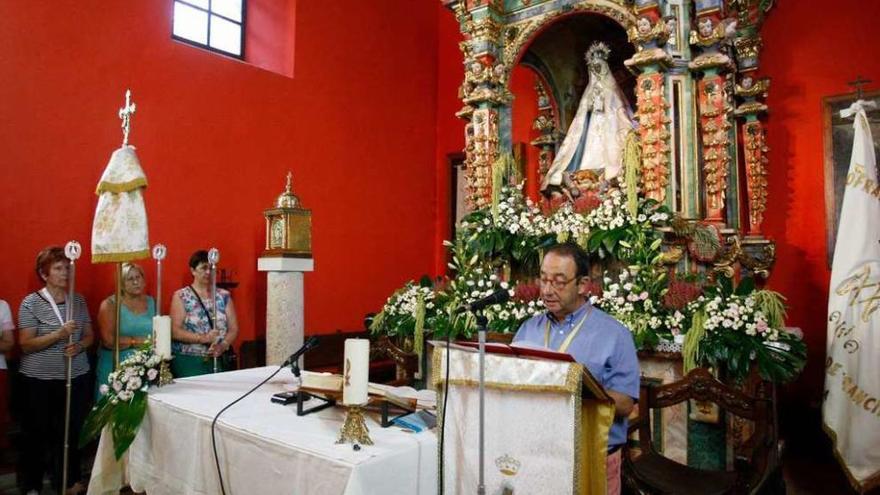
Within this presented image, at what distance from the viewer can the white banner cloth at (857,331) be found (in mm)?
4168

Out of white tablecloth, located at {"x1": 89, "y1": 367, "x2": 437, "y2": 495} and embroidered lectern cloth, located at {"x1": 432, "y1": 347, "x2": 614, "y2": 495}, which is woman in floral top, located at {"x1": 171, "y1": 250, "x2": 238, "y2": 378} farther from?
embroidered lectern cloth, located at {"x1": 432, "y1": 347, "x2": 614, "y2": 495}

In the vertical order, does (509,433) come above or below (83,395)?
above

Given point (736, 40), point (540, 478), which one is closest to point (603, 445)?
point (540, 478)

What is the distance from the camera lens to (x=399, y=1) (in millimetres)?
8344

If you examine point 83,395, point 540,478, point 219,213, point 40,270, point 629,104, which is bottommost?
point 83,395

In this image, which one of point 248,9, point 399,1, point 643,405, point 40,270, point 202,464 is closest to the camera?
point 202,464

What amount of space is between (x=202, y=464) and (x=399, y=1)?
7.36 m

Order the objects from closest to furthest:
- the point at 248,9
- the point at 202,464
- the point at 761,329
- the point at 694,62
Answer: the point at 202,464 < the point at 761,329 < the point at 694,62 < the point at 248,9

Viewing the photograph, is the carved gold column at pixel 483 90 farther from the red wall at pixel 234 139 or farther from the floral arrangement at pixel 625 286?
the red wall at pixel 234 139

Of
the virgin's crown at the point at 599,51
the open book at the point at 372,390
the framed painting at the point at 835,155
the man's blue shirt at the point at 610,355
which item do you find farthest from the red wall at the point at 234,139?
the framed painting at the point at 835,155

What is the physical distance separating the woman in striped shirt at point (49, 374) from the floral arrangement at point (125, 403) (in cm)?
125

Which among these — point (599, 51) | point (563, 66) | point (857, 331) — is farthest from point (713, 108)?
point (563, 66)

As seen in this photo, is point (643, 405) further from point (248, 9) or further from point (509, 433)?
point (248, 9)

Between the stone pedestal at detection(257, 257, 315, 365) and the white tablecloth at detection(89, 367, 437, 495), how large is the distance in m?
2.30
